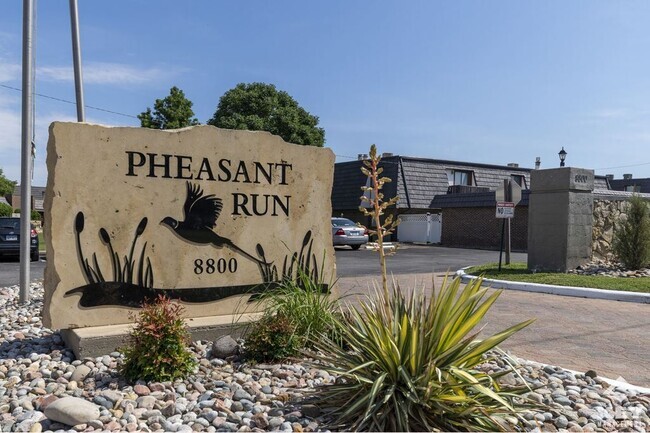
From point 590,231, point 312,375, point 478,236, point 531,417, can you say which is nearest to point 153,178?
point 312,375

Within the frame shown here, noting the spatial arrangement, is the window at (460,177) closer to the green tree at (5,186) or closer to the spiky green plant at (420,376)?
the spiky green plant at (420,376)

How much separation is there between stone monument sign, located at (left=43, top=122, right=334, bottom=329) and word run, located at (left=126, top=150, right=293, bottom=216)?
12mm

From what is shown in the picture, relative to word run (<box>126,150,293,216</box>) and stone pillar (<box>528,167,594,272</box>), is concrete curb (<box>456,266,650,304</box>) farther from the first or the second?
word run (<box>126,150,293,216</box>)

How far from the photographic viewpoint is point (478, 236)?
1166 inches

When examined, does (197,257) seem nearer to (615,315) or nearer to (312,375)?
(312,375)

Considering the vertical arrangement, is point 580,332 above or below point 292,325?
below

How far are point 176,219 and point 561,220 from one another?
10609mm

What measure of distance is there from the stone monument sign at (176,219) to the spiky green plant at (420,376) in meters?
2.81

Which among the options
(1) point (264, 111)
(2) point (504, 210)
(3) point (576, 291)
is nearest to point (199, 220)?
(3) point (576, 291)

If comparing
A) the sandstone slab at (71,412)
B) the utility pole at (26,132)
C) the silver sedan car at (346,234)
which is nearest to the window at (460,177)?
the silver sedan car at (346,234)

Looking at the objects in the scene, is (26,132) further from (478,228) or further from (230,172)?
(478,228)

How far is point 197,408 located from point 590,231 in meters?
12.6

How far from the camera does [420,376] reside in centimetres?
347

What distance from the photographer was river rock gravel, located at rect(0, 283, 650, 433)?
143 inches
